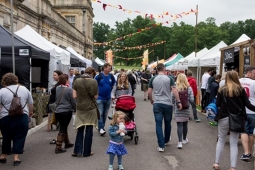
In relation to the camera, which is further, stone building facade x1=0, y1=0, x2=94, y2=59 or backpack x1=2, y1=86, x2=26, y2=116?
stone building facade x1=0, y1=0, x2=94, y2=59

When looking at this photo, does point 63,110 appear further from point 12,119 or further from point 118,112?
point 118,112

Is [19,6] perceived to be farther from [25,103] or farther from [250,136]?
[250,136]

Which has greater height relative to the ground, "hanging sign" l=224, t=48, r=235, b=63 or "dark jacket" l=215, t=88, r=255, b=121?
"hanging sign" l=224, t=48, r=235, b=63

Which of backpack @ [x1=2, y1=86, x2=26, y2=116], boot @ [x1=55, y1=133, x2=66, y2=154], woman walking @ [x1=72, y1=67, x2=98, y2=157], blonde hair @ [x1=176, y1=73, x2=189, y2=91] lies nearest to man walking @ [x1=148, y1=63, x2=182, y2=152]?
blonde hair @ [x1=176, y1=73, x2=189, y2=91]

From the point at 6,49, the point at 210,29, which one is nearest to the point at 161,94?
the point at 6,49

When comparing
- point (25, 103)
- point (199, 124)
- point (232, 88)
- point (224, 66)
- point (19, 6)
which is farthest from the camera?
point (19, 6)

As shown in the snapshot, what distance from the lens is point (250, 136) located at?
21.7 ft

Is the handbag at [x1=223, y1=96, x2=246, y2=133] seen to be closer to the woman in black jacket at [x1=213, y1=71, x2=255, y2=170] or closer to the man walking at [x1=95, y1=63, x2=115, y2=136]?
the woman in black jacket at [x1=213, y1=71, x2=255, y2=170]

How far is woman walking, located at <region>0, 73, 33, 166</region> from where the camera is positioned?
608cm

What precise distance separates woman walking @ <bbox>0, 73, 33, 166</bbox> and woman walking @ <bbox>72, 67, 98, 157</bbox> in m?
1.02

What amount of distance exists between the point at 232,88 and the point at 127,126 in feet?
10.6

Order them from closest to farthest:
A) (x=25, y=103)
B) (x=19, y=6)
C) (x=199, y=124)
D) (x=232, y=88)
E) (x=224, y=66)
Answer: (x=232, y=88)
(x=25, y=103)
(x=199, y=124)
(x=224, y=66)
(x=19, y=6)

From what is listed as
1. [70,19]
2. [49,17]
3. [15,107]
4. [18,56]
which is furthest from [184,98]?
[70,19]

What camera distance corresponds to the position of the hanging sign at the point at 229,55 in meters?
10.8
